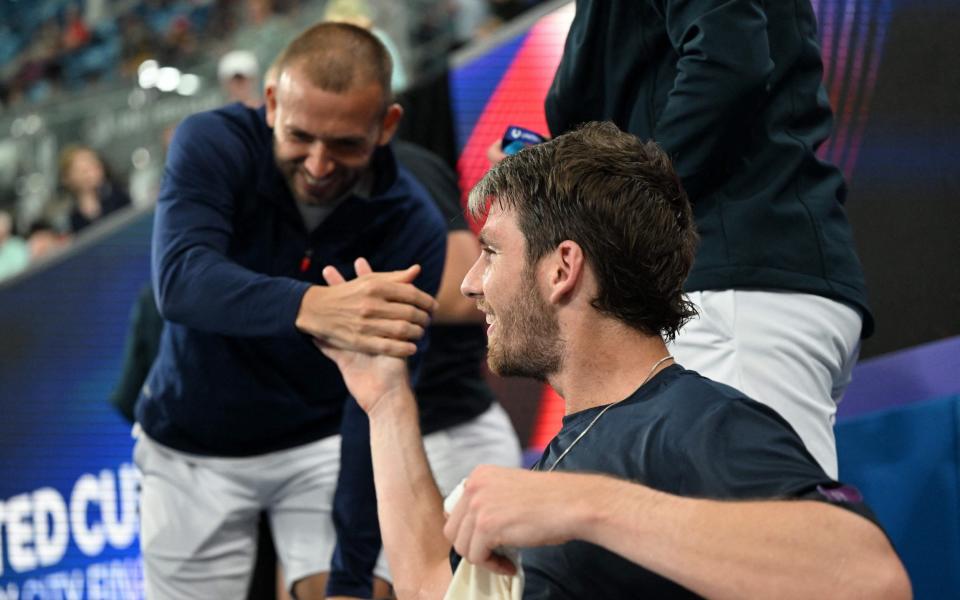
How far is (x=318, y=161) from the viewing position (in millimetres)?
2701

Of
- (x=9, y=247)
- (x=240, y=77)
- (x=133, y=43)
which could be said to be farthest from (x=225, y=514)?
(x=133, y=43)

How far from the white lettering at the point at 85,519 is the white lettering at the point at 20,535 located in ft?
0.67

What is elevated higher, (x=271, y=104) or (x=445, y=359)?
(x=271, y=104)

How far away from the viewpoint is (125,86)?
7.12 metres

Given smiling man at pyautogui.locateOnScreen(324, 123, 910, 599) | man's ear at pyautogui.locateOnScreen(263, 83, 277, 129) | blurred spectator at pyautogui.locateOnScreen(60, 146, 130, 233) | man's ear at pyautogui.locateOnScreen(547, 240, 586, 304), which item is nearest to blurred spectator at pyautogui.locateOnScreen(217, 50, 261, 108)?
blurred spectator at pyautogui.locateOnScreen(60, 146, 130, 233)

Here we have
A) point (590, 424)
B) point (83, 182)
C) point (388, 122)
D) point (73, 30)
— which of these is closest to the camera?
point (590, 424)

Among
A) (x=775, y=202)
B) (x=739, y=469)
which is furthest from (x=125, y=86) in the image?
(x=739, y=469)

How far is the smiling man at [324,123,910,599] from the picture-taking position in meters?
1.29

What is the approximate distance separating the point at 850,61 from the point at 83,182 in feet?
16.5

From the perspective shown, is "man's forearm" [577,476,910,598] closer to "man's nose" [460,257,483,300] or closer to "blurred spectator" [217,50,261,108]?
"man's nose" [460,257,483,300]

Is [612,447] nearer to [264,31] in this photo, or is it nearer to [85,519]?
[85,519]

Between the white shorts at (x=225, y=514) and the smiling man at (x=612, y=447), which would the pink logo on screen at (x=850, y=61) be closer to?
the white shorts at (x=225, y=514)

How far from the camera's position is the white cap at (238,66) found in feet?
21.0

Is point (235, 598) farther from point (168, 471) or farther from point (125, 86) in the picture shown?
point (125, 86)
